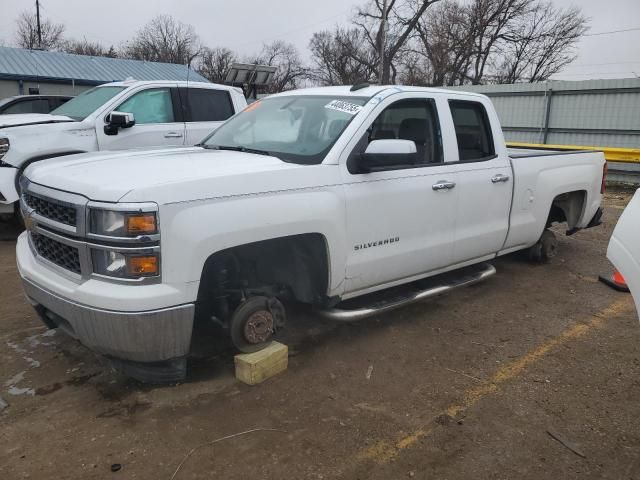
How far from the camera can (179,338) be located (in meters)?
3.02

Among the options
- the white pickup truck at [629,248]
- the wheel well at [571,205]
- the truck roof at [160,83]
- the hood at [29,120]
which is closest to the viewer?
the white pickup truck at [629,248]

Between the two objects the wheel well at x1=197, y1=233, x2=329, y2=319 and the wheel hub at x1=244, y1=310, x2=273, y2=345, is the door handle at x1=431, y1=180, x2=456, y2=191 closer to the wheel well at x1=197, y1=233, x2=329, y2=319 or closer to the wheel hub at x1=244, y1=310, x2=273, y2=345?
the wheel well at x1=197, y1=233, x2=329, y2=319

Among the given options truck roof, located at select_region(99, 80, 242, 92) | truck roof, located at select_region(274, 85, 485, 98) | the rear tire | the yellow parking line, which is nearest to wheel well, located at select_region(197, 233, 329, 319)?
the yellow parking line

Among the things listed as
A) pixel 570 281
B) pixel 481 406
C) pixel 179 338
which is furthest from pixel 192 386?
pixel 570 281

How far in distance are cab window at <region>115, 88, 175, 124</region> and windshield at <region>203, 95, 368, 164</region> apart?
136 inches

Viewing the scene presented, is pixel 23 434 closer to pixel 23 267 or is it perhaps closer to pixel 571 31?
pixel 23 267

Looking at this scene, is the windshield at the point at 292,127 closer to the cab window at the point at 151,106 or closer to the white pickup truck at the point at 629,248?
the white pickup truck at the point at 629,248

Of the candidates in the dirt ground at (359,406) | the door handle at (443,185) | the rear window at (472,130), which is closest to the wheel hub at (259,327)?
the dirt ground at (359,406)

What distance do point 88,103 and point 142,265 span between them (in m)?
5.83

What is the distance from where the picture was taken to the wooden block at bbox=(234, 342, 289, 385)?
11.3 feet

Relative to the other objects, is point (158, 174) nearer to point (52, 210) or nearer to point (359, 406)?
point (52, 210)

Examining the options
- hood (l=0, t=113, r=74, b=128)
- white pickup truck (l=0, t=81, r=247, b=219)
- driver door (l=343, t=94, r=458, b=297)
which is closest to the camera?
driver door (l=343, t=94, r=458, b=297)

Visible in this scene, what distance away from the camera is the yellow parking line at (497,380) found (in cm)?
283

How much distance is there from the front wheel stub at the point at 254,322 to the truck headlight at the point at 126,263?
2.35ft
